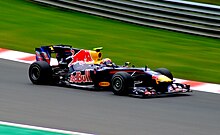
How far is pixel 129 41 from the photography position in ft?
56.2

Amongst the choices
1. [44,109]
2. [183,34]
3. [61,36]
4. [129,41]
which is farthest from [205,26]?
[44,109]

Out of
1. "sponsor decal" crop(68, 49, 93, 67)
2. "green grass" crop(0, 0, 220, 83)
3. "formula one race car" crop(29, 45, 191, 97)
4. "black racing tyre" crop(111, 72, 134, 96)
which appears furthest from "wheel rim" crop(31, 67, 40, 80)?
"green grass" crop(0, 0, 220, 83)

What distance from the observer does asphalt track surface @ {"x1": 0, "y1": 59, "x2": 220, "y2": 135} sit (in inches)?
345

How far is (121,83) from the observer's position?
10891 millimetres

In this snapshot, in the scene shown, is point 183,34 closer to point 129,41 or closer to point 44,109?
point 129,41

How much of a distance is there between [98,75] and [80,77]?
0.35 meters

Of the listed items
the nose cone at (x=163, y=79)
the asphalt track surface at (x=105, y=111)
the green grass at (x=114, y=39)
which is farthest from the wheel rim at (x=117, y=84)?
the green grass at (x=114, y=39)

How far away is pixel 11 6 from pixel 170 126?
12.7m

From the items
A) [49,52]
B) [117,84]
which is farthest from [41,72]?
[117,84]

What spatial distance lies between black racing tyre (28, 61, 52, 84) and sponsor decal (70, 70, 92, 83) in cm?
41

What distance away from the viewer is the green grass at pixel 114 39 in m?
14.6

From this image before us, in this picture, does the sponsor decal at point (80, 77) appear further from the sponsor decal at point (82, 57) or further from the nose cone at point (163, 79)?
the nose cone at point (163, 79)

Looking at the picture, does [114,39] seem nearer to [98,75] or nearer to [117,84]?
[98,75]

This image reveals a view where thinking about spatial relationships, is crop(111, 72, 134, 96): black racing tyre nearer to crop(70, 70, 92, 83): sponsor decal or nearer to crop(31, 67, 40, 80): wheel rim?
crop(70, 70, 92, 83): sponsor decal
